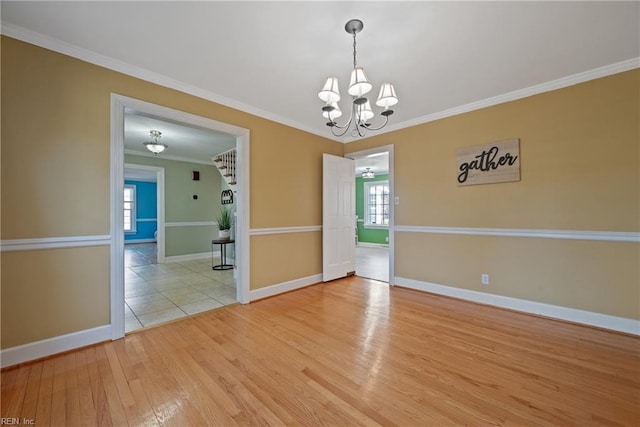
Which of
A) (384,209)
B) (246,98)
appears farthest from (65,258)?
(384,209)

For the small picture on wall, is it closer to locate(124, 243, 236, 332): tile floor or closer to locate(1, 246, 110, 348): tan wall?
locate(124, 243, 236, 332): tile floor

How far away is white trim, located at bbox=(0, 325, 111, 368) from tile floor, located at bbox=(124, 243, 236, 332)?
261 millimetres

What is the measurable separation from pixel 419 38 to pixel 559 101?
1.89 m

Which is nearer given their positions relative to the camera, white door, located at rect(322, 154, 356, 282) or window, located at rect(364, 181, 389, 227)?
white door, located at rect(322, 154, 356, 282)

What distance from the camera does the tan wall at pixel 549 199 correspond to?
2.35 m

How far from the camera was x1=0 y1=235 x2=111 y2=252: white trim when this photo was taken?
1.87 m

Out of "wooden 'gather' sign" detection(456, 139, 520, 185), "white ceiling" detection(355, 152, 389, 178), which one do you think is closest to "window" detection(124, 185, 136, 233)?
"white ceiling" detection(355, 152, 389, 178)

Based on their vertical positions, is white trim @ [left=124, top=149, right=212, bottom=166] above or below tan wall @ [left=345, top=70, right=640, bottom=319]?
above

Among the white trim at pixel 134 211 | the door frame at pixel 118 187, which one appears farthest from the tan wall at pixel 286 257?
the white trim at pixel 134 211

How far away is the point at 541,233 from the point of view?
108 inches

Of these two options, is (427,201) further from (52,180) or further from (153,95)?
(52,180)

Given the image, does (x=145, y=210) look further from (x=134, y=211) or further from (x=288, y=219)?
(x=288, y=219)

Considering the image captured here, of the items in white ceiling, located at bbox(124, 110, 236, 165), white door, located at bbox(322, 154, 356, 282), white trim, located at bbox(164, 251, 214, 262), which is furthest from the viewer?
white trim, located at bbox(164, 251, 214, 262)

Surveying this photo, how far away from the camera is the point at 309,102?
3.13 metres
